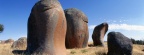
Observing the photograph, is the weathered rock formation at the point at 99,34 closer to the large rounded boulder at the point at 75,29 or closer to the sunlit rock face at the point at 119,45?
the large rounded boulder at the point at 75,29

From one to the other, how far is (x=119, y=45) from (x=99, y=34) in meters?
8.62

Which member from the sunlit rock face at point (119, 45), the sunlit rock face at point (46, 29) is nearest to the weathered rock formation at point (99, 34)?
the sunlit rock face at point (119, 45)

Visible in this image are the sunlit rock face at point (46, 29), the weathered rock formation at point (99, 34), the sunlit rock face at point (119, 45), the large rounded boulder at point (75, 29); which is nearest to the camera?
the sunlit rock face at point (46, 29)

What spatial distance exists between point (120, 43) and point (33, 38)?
639 cm

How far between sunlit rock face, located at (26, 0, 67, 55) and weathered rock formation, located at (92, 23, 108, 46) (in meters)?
11.6

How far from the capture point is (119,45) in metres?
18.9

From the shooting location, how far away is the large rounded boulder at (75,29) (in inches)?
897

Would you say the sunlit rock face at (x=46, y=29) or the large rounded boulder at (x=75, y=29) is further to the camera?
the large rounded boulder at (x=75, y=29)

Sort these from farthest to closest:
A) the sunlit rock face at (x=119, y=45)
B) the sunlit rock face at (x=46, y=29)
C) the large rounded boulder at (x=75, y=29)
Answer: the large rounded boulder at (x=75, y=29), the sunlit rock face at (x=119, y=45), the sunlit rock face at (x=46, y=29)

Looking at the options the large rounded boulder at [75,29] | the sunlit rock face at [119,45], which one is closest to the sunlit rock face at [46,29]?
the sunlit rock face at [119,45]

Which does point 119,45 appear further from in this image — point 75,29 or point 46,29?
point 46,29

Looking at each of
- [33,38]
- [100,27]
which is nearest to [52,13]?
[33,38]

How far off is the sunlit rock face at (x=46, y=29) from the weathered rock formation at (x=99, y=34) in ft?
38.0

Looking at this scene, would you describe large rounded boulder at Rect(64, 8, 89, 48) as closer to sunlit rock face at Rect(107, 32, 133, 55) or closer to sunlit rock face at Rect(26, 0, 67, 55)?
sunlit rock face at Rect(107, 32, 133, 55)
